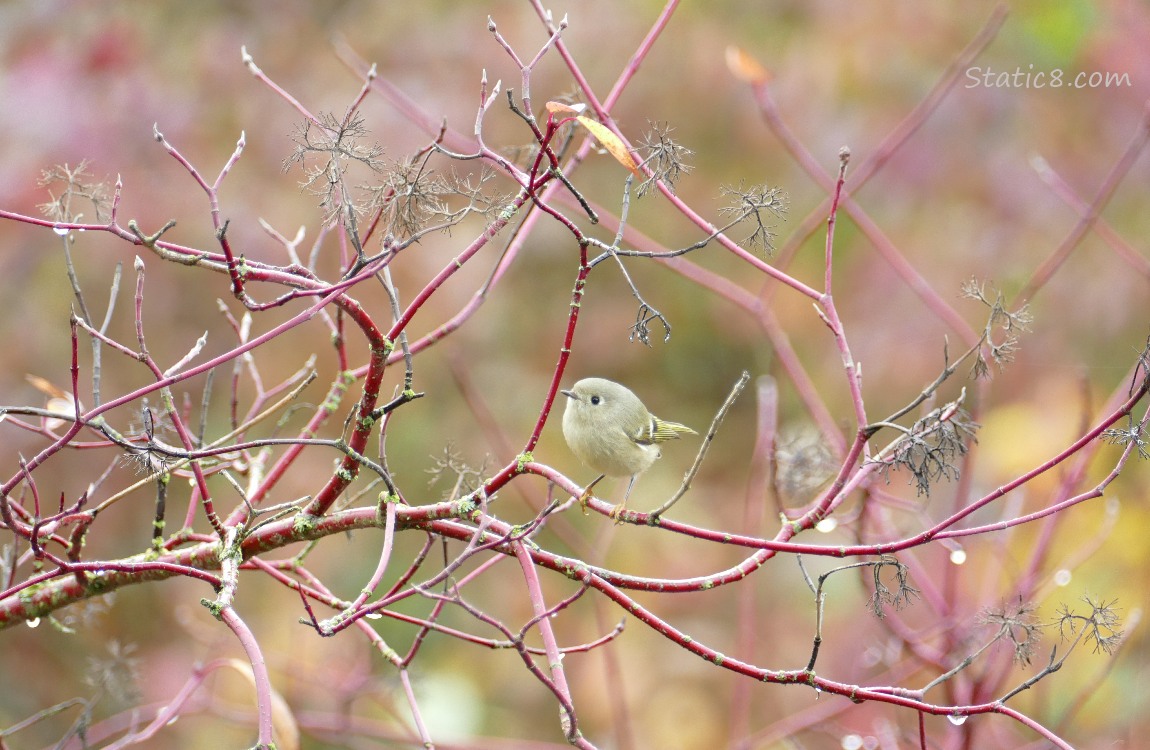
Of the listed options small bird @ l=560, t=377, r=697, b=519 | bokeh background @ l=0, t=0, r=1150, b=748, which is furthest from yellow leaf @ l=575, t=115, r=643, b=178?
bokeh background @ l=0, t=0, r=1150, b=748

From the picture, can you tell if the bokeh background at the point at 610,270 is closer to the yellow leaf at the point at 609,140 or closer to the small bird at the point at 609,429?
the small bird at the point at 609,429

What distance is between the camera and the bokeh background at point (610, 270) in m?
3.23

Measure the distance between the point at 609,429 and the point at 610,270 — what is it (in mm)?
2008

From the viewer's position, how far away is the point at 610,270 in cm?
422

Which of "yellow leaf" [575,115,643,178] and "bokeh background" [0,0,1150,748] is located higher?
"bokeh background" [0,0,1150,748]

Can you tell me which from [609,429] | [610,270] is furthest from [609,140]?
[610,270]

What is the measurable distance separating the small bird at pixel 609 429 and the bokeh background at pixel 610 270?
917 millimetres

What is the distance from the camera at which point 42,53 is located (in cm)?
328

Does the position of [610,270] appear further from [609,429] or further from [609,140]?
[609,140]

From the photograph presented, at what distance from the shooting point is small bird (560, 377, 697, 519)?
224 cm

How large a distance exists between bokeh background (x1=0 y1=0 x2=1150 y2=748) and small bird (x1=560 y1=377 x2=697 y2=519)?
92 cm

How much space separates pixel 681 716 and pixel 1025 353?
5.69 ft

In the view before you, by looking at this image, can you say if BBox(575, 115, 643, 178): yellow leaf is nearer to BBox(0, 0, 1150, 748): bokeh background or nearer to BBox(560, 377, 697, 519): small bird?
BBox(560, 377, 697, 519): small bird

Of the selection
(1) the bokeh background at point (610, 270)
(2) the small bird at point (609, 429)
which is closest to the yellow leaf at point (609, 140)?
(2) the small bird at point (609, 429)
